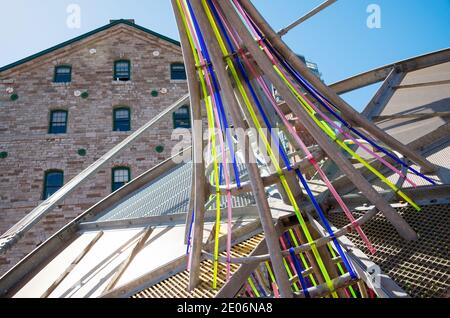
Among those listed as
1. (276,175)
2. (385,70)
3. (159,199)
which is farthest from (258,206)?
(385,70)

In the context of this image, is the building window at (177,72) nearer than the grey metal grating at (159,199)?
No

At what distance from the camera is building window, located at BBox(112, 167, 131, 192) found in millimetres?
17188

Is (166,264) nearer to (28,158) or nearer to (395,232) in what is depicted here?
(395,232)

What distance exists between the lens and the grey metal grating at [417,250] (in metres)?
4.24

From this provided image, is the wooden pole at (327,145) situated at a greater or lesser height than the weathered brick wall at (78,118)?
lesser

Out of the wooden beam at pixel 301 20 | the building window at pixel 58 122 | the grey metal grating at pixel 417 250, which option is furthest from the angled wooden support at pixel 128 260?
the building window at pixel 58 122

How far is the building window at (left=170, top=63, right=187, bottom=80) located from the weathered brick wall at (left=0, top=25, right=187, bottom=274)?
27 centimetres

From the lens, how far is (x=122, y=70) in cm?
1961

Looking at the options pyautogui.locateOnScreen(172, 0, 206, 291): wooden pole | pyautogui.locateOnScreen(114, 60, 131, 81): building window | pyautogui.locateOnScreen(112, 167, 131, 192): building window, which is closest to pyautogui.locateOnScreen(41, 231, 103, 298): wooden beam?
pyautogui.locateOnScreen(172, 0, 206, 291): wooden pole

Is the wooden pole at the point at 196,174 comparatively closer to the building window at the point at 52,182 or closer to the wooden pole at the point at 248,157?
the wooden pole at the point at 248,157

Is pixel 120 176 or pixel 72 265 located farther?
pixel 120 176

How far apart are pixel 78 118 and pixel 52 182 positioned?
3124mm

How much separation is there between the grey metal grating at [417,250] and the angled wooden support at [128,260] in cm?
311

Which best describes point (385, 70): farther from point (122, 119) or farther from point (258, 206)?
point (122, 119)
